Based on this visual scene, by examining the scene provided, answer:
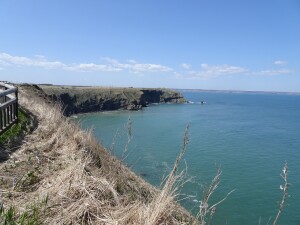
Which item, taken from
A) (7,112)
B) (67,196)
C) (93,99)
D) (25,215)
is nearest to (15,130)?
(7,112)

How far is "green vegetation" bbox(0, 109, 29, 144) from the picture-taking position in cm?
756

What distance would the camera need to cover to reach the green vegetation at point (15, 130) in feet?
24.8

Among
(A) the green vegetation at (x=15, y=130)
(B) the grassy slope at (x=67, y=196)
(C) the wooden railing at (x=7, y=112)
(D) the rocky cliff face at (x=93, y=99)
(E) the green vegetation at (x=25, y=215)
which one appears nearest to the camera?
(E) the green vegetation at (x=25, y=215)

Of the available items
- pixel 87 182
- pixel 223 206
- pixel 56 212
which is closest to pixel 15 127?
pixel 87 182

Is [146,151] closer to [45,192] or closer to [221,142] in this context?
[221,142]

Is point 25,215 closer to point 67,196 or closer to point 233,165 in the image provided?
point 67,196

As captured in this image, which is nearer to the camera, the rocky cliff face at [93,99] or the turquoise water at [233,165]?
the turquoise water at [233,165]

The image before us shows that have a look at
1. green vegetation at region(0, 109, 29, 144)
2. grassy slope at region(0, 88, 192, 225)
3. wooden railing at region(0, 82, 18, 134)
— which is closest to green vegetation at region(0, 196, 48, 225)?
grassy slope at region(0, 88, 192, 225)

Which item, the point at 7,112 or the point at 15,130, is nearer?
→ the point at 15,130

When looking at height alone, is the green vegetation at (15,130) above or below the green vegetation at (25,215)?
above

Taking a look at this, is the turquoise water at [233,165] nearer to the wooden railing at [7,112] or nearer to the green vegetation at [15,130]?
the green vegetation at [15,130]

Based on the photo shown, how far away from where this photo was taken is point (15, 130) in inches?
342

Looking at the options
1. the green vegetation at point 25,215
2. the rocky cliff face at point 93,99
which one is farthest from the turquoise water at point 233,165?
the rocky cliff face at point 93,99

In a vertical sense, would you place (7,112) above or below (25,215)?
above
